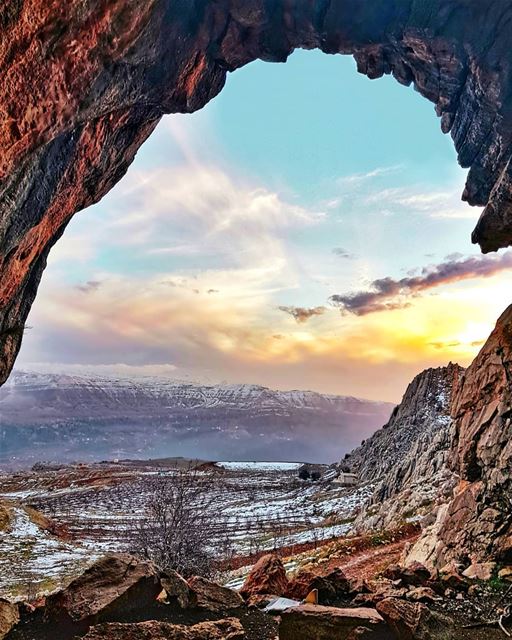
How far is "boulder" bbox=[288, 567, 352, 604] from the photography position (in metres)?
10.8

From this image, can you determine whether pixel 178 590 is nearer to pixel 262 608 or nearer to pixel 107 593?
pixel 107 593

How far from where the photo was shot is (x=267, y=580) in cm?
1120

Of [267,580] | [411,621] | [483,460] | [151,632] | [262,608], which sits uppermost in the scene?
[483,460]

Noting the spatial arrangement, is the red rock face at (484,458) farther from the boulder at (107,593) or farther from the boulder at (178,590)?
the boulder at (107,593)

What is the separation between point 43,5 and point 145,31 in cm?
306

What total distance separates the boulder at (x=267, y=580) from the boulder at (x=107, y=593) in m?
2.73

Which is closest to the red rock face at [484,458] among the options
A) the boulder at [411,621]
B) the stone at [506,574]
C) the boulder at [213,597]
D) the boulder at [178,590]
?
the stone at [506,574]

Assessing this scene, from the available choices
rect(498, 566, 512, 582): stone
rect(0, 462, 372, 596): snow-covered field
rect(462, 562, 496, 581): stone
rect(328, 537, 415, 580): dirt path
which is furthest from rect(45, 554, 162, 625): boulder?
rect(328, 537, 415, 580): dirt path

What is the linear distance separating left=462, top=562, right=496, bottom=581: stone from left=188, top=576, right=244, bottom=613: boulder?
6914 millimetres

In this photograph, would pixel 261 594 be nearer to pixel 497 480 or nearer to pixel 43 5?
pixel 497 480

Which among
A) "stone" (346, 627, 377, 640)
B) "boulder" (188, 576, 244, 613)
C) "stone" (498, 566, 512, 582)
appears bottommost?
"boulder" (188, 576, 244, 613)

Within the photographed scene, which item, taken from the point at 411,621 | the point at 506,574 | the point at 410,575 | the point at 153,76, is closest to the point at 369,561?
the point at 506,574

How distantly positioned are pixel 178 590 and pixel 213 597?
2.74ft

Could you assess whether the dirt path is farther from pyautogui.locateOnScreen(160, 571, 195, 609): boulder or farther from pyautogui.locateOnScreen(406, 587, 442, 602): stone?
pyautogui.locateOnScreen(160, 571, 195, 609): boulder
